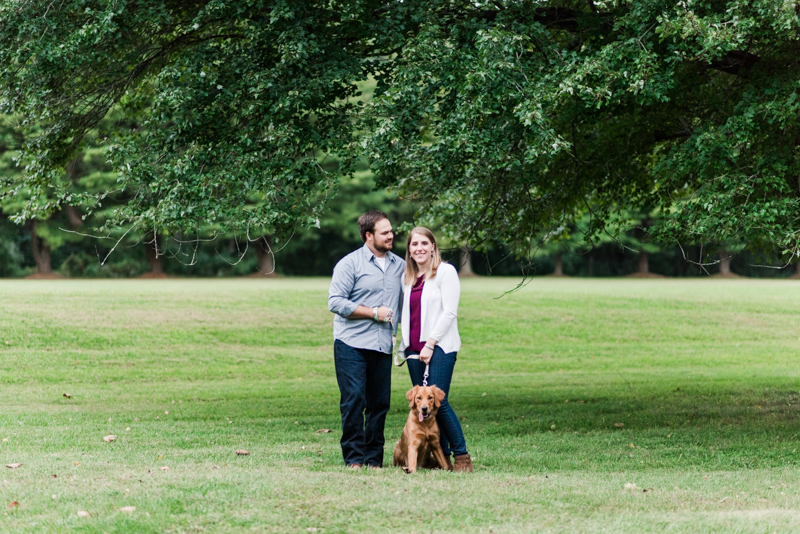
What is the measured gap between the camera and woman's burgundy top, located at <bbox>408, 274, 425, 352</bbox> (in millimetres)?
6992

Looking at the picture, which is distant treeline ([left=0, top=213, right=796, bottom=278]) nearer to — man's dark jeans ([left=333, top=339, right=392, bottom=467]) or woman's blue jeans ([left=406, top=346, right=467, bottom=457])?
man's dark jeans ([left=333, top=339, right=392, bottom=467])

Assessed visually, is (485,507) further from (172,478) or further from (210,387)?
(210,387)

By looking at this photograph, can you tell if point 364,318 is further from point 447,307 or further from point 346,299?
point 447,307

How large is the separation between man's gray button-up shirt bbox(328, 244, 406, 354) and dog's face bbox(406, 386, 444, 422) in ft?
1.92

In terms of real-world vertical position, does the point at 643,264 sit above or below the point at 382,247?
below

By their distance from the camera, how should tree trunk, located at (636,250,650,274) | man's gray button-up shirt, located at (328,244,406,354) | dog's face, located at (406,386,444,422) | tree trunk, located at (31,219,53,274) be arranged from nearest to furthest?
dog's face, located at (406,386,444,422), man's gray button-up shirt, located at (328,244,406,354), tree trunk, located at (31,219,53,274), tree trunk, located at (636,250,650,274)

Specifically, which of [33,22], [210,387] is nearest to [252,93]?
[33,22]

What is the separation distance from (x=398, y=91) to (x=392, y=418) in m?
5.05

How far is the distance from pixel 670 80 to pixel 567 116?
1786 millimetres

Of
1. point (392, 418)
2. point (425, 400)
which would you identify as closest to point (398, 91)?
point (425, 400)

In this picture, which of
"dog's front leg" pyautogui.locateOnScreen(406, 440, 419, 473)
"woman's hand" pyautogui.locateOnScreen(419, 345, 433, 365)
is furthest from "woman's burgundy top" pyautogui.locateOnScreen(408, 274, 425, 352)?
"dog's front leg" pyautogui.locateOnScreen(406, 440, 419, 473)

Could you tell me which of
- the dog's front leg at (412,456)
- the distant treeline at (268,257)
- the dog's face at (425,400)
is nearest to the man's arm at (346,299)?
the dog's face at (425,400)

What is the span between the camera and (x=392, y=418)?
39.7ft

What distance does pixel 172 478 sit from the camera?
21.0 feet
